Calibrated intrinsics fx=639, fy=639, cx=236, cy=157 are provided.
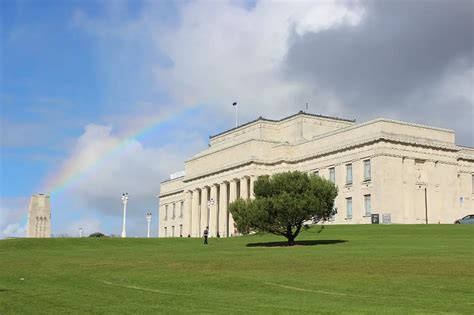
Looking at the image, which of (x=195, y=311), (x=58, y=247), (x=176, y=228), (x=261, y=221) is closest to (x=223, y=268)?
(x=195, y=311)

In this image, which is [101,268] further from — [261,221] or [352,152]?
[352,152]

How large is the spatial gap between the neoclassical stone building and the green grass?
148 ft

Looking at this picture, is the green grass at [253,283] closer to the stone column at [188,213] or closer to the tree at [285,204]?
the tree at [285,204]

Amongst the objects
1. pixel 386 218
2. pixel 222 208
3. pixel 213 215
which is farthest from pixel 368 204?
pixel 213 215

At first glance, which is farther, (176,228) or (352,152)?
(176,228)

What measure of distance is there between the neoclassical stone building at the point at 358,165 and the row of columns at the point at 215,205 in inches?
7.3

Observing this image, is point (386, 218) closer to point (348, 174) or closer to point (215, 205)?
point (348, 174)

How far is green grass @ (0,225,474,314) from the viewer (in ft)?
62.7

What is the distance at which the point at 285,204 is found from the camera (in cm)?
5344

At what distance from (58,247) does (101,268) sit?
Result: 25.9 m

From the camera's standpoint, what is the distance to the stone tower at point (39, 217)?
3465 inches

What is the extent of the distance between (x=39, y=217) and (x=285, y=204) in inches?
1880

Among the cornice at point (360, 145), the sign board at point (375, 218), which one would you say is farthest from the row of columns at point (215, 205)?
the sign board at point (375, 218)

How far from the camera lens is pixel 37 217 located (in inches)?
3494
